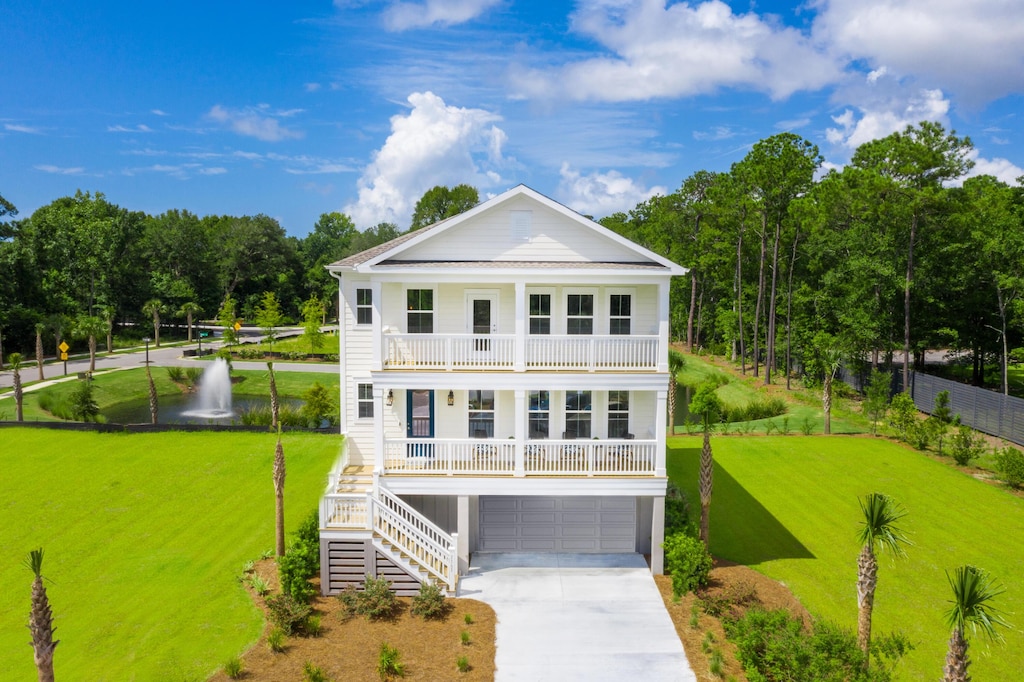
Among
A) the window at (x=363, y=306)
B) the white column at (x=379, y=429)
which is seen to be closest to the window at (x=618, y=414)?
the white column at (x=379, y=429)

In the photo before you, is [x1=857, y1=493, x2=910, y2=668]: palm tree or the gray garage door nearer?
[x1=857, y1=493, x2=910, y2=668]: palm tree

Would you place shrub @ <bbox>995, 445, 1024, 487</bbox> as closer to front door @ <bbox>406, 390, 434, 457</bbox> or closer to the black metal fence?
the black metal fence

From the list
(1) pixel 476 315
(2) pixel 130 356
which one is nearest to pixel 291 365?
(2) pixel 130 356

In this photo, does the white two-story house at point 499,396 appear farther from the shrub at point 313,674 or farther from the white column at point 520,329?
the shrub at point 313,674

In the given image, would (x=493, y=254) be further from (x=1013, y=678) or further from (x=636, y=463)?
(x=1013, y=678)

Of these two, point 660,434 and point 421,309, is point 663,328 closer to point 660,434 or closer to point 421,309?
point 660,434

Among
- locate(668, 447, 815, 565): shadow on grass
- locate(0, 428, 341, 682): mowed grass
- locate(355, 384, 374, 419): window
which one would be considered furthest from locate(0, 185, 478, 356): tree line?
locate(668, 447, 815, 565): shadow on grass
